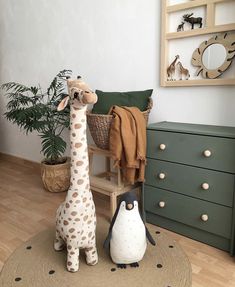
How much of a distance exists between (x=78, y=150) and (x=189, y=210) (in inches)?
32.6

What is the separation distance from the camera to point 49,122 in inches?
95.7

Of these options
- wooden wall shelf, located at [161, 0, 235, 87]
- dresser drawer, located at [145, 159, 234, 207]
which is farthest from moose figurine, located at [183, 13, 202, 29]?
dresser drawer, located at [145, 159, 234, 207]

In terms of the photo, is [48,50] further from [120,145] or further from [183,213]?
[183,213]

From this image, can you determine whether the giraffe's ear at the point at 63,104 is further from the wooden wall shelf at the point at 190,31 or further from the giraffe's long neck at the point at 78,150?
the wooden wall shelf at the point at 190,31

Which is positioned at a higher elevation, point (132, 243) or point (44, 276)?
point (132, 243)

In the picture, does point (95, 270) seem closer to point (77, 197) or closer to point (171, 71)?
point (77, 197)

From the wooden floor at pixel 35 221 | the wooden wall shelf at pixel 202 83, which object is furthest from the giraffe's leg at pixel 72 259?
the wooden wall shelf at pixel 202 83

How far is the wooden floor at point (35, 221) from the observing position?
4.81ft

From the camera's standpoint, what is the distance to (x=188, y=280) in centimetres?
139

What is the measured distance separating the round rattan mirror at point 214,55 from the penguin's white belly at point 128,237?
3.43ft

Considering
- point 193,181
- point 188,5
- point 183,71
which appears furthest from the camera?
point 183,71

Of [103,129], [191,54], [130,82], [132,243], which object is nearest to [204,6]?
[191,54]

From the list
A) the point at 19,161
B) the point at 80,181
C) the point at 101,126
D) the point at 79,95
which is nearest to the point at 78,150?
the point at 80,181

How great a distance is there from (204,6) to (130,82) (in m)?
0.75
